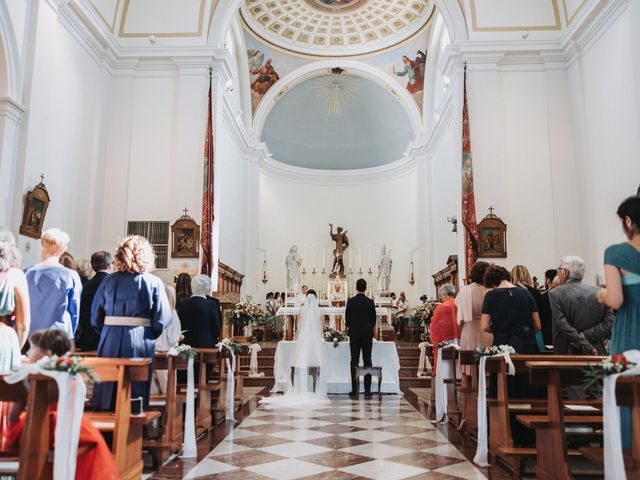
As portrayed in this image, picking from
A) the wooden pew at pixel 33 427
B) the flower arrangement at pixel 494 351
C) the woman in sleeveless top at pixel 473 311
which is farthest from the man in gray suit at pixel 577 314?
the wooden pew at pixel 33 427

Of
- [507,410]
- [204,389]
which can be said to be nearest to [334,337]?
[204,389]

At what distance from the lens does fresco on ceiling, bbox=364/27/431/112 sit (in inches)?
643

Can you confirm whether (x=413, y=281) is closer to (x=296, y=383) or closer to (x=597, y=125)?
(x=597, y=125)

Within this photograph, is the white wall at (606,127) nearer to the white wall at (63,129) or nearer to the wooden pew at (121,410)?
the wooden pew at (121,410)

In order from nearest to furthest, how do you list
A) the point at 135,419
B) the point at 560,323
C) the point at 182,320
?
the point at 135,419 → the point at 560,323 → the point at 182,320

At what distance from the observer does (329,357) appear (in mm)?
9438

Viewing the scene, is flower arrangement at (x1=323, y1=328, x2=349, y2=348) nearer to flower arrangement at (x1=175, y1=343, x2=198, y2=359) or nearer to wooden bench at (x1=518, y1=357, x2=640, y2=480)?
flower arrangement at (x1=175, y1=343, x2=198, y2=359)

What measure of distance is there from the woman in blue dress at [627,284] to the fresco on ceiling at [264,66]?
14.5 m

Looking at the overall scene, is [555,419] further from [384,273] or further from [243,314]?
[384,273]

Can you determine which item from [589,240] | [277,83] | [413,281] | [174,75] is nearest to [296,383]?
[589,240]

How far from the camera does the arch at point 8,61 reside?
751 centimetres

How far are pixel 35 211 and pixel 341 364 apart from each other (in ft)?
17.2

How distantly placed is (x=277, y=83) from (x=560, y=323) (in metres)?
14.3

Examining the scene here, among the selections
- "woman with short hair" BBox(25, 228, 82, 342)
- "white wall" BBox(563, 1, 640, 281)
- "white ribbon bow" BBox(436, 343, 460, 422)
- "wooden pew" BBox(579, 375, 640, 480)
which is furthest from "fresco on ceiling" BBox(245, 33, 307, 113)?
"wooden pew" BBox(579, 375, 640, 480)
